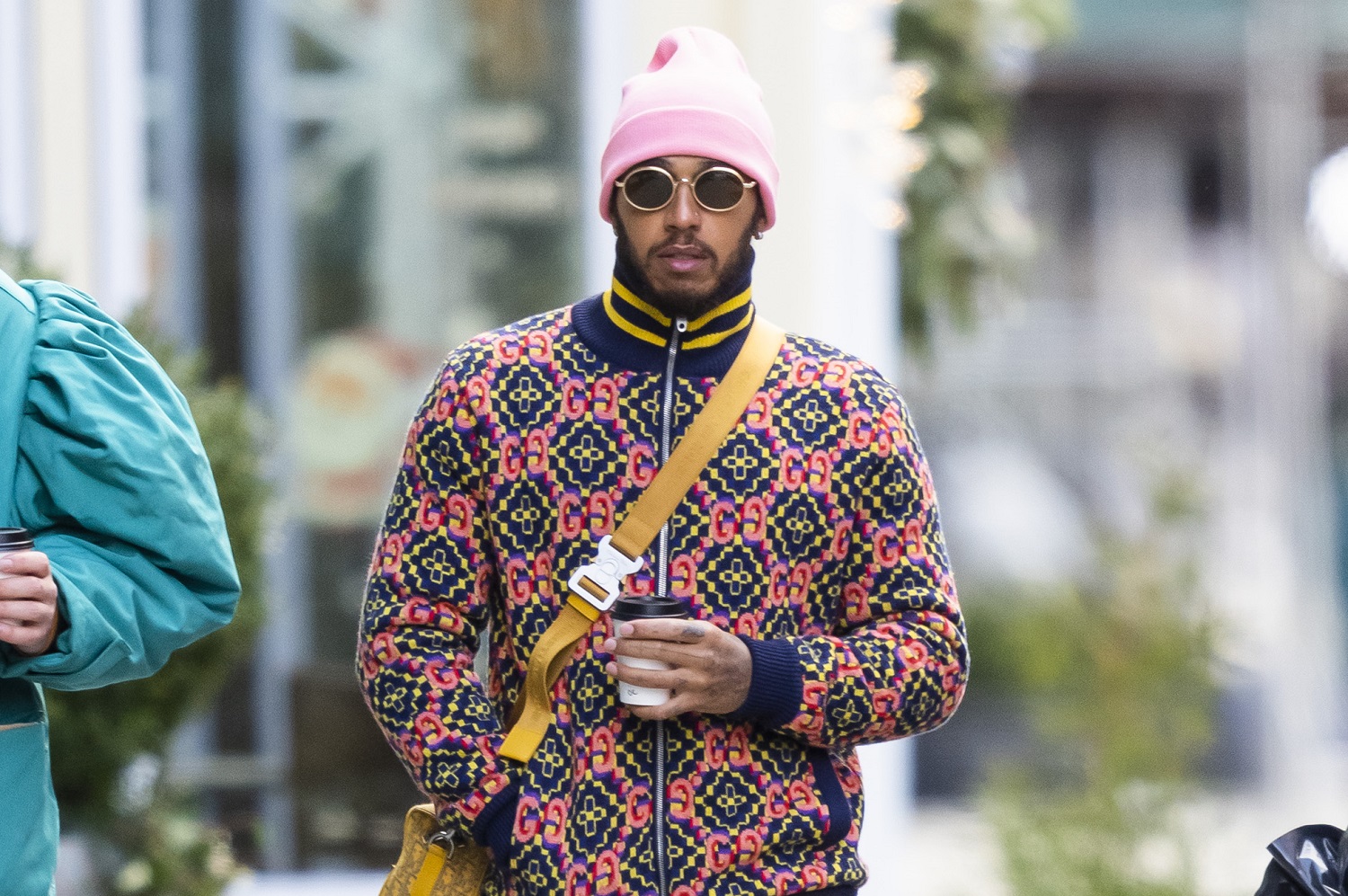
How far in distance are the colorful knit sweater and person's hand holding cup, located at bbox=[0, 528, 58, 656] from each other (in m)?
0.50

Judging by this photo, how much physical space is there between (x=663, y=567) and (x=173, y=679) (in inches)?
116

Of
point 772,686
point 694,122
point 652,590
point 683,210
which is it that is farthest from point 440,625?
point 694,122

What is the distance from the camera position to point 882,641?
268 cm

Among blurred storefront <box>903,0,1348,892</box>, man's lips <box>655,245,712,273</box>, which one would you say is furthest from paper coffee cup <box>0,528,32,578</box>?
blurred storefront <box>903,0,1348,892</box>

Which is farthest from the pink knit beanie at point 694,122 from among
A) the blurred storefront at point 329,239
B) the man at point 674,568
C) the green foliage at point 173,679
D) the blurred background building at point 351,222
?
the blurred storefront at point 329,239

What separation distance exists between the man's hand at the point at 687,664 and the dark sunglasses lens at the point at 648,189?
0.62 meters

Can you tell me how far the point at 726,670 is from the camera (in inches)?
99.1

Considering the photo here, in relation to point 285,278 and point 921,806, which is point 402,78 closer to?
point 285,278

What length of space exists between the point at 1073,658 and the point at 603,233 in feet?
7.42

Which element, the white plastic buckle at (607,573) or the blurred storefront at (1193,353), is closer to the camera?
the white plastic buckle at (607,573)

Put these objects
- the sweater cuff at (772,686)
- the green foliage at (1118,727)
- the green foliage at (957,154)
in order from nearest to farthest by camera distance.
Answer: the sweater cuff at (772,686)
the green foliage at (1118,727)
the green foliage at (957,154)

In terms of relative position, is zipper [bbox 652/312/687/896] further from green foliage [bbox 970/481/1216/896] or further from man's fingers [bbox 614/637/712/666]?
green foliage [bbox 970/481/1216/896]

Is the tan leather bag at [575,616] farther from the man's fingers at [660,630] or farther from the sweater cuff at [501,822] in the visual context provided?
the man's fingers at [660,630]

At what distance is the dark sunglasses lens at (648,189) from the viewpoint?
266 centimetres
